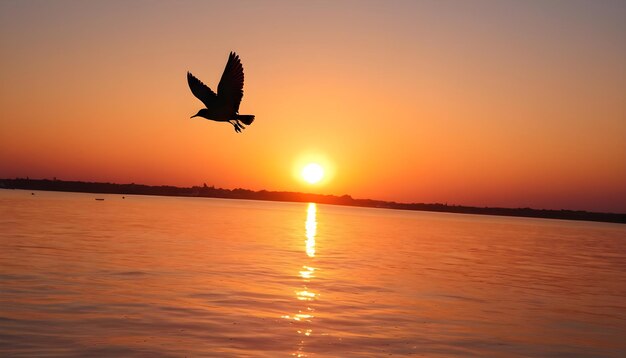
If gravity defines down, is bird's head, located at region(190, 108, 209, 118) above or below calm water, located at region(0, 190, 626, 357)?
above

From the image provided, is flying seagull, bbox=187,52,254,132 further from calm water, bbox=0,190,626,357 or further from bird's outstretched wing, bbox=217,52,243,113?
calm water, bbox=0,190,626,357

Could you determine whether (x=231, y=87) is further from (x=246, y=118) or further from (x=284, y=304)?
(x=284, y=304)

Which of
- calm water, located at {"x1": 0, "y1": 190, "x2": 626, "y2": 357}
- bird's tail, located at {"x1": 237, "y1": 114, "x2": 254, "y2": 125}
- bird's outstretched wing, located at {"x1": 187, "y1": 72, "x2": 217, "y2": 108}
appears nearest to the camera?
bird's tail, located at {"x1": 237, "y1": 114, "x2": 254, "y2": 125}

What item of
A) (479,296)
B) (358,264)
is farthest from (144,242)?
(479,296)

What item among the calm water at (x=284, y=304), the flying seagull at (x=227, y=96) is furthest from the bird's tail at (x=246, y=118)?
the calm water at (x=284, y=304)

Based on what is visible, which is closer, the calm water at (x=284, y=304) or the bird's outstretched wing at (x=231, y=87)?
the bird's outstretched wing at (x=231, y=87)

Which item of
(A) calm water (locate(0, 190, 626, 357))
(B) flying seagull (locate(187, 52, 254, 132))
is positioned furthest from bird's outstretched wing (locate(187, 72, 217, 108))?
(A) calm water (locate(0, 190, 626, 357))

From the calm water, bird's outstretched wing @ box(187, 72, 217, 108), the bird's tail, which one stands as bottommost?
the calm water

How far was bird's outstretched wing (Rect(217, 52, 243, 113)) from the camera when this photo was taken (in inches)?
557

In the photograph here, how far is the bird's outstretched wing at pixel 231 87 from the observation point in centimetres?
1415

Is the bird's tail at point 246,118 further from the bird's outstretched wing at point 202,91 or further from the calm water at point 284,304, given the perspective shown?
the calm water at point 284,304

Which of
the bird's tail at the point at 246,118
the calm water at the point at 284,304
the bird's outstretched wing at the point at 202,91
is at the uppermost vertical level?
the bird's outstretched wing at the point at 202,91

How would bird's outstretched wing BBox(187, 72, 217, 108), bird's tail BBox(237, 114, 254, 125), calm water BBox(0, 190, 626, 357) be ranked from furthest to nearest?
calm water BBox(0, 190, 626, 357) → bird's outstretched wing BBox(187, 72, 217, 108) → bird's tail BBox(237, 114, 254, 125)

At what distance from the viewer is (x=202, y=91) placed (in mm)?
14906
